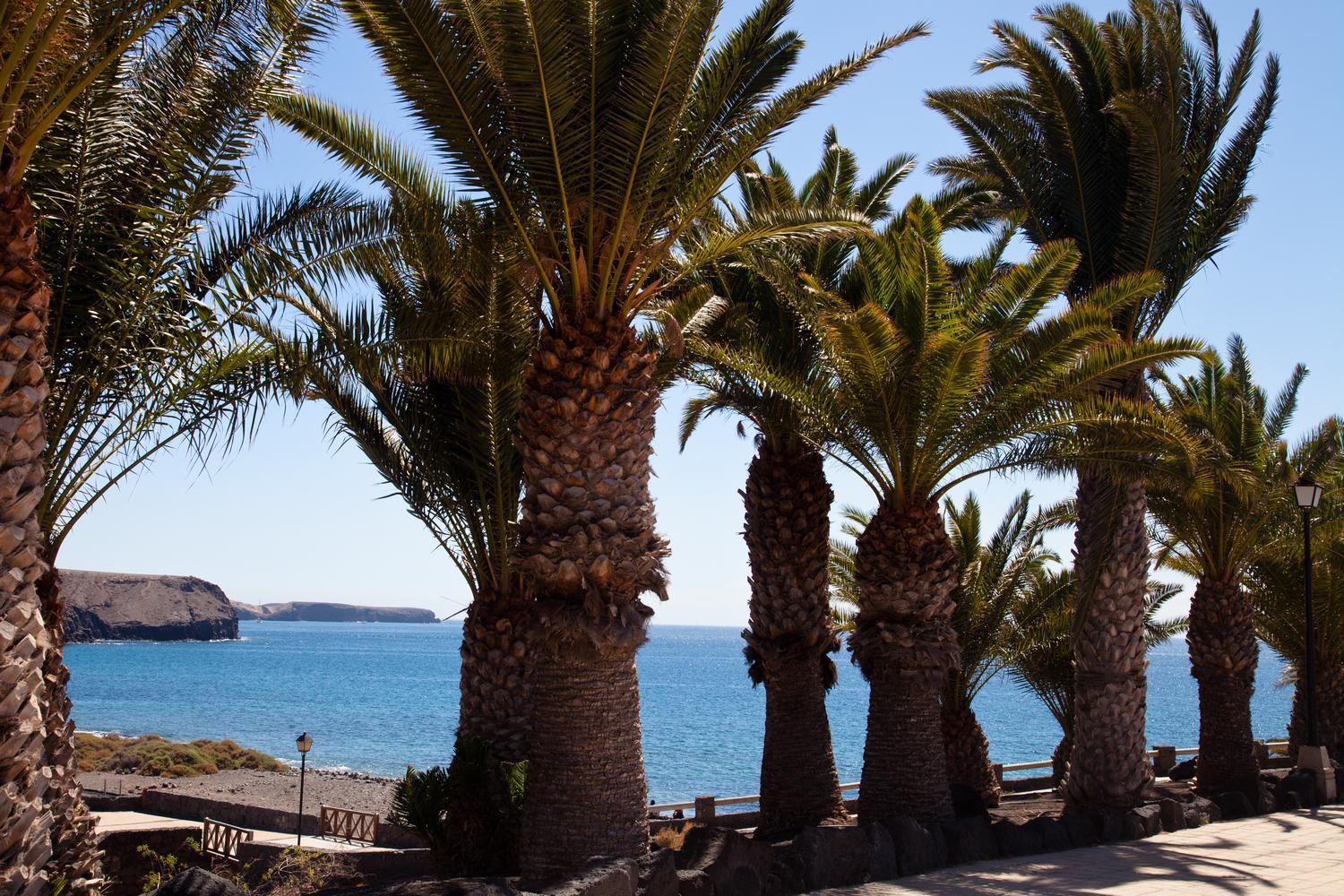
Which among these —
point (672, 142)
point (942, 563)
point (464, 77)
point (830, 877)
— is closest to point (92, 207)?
point (464, 77)

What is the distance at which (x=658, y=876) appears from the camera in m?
8.20

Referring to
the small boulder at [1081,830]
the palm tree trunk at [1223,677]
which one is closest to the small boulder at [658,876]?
the small boulder at [1081,830]

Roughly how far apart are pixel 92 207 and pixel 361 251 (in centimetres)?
205

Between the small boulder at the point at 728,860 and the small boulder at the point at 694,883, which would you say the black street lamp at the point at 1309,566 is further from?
the small boulder at the point at 694,883

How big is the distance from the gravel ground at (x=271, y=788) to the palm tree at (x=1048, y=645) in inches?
803

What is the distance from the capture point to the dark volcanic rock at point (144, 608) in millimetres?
160250

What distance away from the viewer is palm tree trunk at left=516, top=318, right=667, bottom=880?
898 centimetres

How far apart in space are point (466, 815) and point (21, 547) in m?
5.67

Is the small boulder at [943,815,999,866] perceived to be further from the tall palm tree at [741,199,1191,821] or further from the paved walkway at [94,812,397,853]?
the paved walkway at [94,812,397,853]

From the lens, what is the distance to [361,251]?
31.0ft

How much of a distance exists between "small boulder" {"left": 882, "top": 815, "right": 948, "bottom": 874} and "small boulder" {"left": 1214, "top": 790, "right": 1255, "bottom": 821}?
581 cm

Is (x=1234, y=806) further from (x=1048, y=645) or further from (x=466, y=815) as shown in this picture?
(x=466, y=815)

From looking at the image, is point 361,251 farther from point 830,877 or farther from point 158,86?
Answer: point 830,877

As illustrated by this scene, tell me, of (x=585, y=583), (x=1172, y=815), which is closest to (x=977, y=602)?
(x=1172, y=815)
